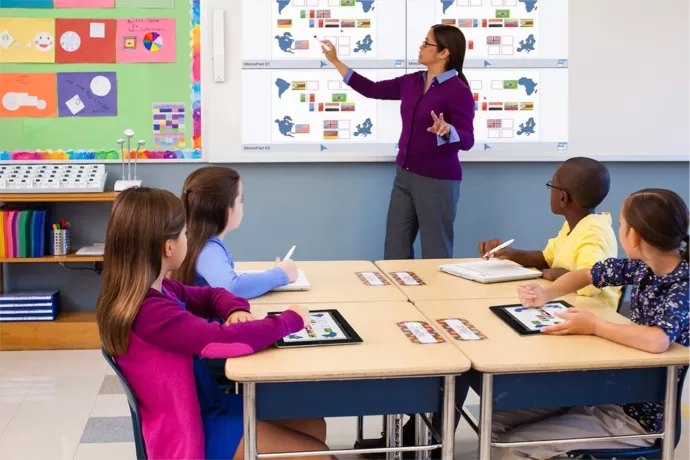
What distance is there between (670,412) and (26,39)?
11.9ft

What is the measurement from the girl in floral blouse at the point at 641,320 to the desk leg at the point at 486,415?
0.69 ft

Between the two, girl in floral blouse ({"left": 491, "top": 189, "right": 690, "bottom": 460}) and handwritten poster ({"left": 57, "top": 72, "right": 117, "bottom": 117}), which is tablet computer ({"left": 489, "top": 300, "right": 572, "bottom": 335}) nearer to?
girl in floral blouse ({"left": 491, "top": 189, "right": 690, "bottom": 460})

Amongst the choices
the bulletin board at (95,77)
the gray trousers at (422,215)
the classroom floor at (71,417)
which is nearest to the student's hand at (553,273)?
the classroom floor at (71,417)

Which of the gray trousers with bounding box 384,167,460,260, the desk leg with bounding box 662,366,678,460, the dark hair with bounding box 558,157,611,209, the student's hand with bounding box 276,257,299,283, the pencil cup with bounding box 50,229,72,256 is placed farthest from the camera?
the pencil cup with bounding box 50,229,72,256

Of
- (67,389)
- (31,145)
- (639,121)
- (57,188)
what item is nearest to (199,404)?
(67,389)

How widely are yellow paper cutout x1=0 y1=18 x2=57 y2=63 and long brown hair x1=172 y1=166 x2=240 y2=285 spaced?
89.4 inches

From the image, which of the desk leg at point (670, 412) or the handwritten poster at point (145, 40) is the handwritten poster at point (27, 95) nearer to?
the handwritten poster at point (145, 40)

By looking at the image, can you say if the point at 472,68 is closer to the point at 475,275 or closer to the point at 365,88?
the point at 365,88

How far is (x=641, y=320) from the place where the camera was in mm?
2148

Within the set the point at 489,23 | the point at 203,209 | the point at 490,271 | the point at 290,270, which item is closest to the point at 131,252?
the point at 203,209

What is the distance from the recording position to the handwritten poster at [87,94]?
4324 millimetres

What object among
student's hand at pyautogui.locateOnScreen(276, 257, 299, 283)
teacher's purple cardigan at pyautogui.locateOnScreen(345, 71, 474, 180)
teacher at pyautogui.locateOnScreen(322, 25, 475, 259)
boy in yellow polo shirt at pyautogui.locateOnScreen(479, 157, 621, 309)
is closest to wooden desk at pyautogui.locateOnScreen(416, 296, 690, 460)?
boy in yellow polo shirt at pyautogui.locateOnScreen(479, 157, 621, 309)

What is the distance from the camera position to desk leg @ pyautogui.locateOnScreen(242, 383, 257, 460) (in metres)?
1.78

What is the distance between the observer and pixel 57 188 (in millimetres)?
4141
